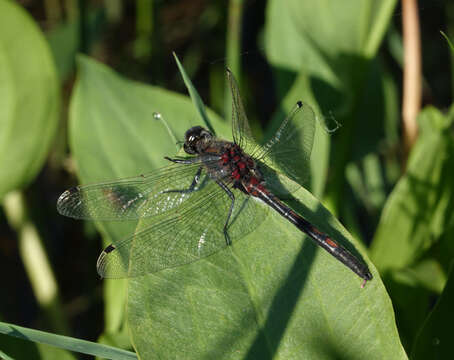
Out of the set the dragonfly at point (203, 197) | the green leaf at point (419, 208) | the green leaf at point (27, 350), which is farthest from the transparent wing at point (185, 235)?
the green leaf at point (419, 208)

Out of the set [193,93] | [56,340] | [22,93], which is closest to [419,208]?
[193,93]

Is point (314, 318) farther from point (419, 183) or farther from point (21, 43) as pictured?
point (21, 43)

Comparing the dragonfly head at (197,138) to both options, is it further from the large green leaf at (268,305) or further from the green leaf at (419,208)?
the green leaf at (419,208)

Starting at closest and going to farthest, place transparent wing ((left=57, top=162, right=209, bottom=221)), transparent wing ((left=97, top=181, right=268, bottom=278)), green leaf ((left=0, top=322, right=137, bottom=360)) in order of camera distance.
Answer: green leaf ((left=0, top=322, right=137, bottom=360)) → transparent wing ((left=97, top=181, right=268, bottom=278)) → transparent wing ((left=57, top=162, right=209, bottom=221))

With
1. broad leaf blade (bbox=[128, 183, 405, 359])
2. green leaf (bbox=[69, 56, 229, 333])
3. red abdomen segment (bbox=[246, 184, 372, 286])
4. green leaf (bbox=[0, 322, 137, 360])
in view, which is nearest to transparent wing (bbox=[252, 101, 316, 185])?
green leaf (bbox=[69, 56, 229, 333])

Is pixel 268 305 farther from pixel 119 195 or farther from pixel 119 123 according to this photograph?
pixel 119 123

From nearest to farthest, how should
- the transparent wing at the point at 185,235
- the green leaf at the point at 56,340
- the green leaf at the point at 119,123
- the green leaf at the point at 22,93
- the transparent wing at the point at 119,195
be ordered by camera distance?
the green leaf at the point at 56,340
the transparent wing at the point at 185,235
the transparent wing at the point at 119,195
the green leaf at the point at 119,123
the green leaf at the point at 22,93

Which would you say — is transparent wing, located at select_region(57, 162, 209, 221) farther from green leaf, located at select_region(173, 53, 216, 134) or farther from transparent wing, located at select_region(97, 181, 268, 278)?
green leaf, located at select_region(173, 53, 216, 134)
